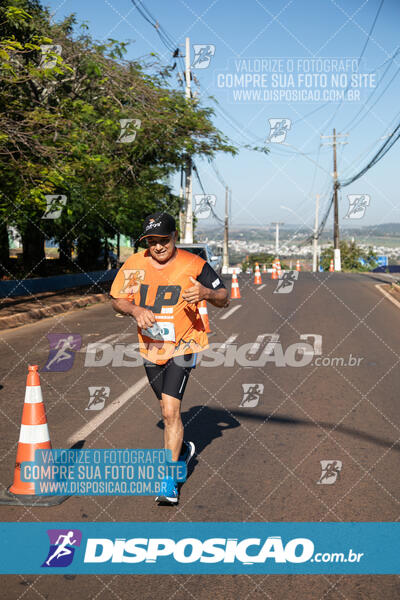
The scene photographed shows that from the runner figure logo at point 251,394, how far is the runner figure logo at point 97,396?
5.22 feet

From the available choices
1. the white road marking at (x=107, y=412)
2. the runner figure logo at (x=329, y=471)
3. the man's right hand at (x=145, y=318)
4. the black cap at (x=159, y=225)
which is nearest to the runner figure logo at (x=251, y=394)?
the white road marking at (x=107, y=412)

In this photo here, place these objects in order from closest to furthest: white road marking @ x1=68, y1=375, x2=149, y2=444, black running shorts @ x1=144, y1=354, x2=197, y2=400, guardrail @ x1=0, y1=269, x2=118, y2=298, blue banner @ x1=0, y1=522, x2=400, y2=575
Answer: blue banner @ x1=0, y1=522, x2=400, y2=575
black running shorts @ x1=144, y1=354, x2=197, y2=400
white road marking @ x1=68, y1=375, x2=149, y2=444
guardrail @ x1=0, y1=269, x2=118, y2=298

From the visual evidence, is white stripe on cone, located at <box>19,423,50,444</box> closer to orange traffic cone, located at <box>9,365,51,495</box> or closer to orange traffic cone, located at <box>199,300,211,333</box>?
orange traffic cone, located at <box>9,365,51,495</box>

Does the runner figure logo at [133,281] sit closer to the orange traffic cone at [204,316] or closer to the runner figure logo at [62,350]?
the orange traffic cone at [204,316]

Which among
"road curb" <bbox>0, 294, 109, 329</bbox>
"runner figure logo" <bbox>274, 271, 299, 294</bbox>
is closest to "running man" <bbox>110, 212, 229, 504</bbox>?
"road curb" <bbox>0, 294, 109, 329</bbox>

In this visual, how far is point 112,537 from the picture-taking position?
13.0 ft

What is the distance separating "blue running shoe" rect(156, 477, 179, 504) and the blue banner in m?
0.28

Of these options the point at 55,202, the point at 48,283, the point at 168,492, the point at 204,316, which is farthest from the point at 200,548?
the point at 48,283

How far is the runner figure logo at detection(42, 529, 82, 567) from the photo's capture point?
12.3 feet

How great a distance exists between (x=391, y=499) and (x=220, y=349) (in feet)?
21.2

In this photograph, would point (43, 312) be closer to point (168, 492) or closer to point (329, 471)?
point (329, 471)

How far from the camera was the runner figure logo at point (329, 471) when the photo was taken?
16.1 ft

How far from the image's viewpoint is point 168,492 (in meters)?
4.41

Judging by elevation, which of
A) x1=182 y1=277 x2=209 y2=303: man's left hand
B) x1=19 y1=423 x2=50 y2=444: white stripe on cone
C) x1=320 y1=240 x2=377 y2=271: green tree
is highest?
x1=182 y1=277 x2=209 y2=303: man's left hand
